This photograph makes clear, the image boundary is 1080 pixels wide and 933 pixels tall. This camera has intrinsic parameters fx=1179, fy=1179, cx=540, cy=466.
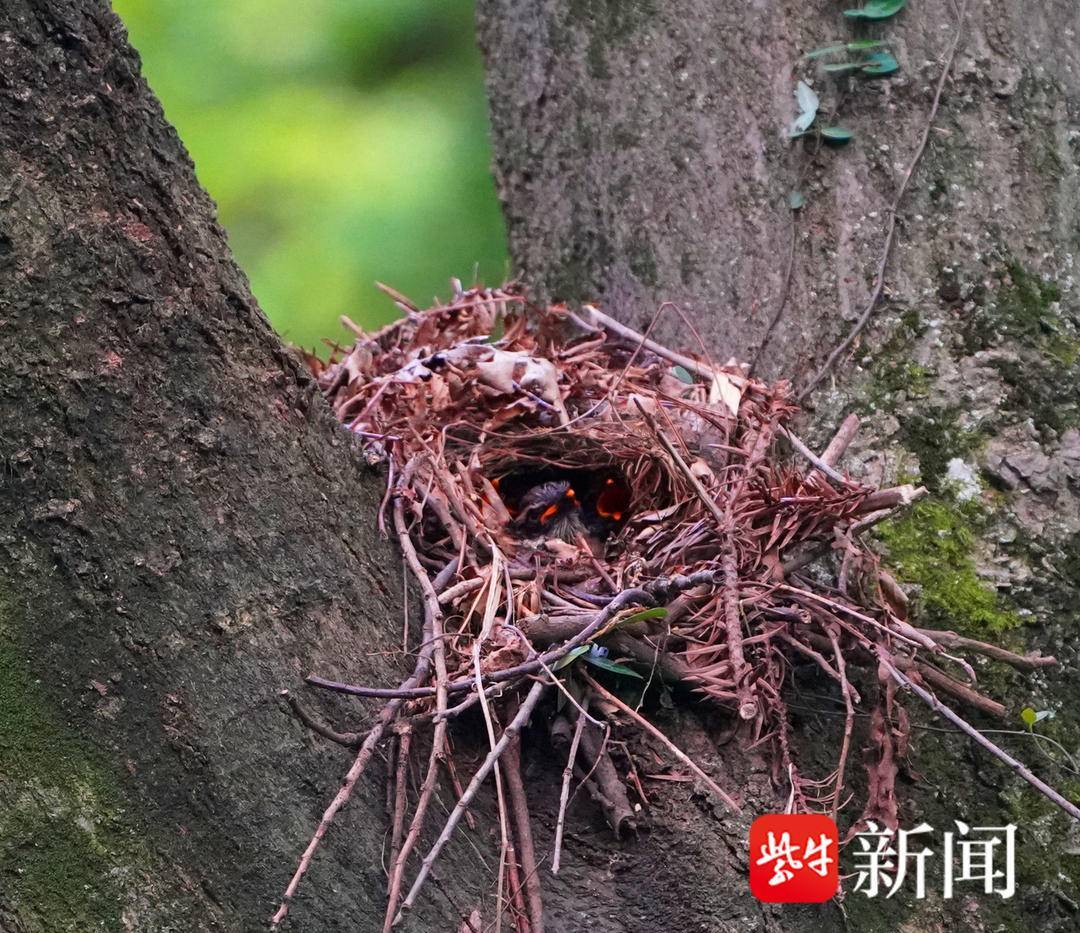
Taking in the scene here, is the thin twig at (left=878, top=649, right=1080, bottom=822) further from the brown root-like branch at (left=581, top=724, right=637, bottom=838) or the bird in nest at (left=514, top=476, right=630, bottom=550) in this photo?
the bird in nest at (left=514, top=476, right=630, bottom=550)

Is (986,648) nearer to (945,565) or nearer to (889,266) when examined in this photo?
(945,565)

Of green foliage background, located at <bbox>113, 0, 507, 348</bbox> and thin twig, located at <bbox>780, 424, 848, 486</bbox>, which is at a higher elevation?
green foliage background, located at <bbox>113, 0, 507, 348</bbox>

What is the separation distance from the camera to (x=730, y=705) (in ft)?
4.65

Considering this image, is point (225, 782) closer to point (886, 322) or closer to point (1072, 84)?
point (886, 322)

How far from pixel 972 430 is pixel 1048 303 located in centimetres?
24

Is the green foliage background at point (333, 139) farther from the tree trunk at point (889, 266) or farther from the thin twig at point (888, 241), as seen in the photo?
the thin twig at point (888, 241)

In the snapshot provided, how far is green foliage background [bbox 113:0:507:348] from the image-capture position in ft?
11.5

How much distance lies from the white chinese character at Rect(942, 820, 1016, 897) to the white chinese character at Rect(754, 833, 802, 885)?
23 centimetres

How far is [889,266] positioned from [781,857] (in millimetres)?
916

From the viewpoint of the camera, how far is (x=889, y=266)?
5.94ft

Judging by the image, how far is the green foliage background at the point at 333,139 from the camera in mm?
3512

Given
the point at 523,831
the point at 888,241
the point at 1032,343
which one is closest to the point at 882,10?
the point at 888,241

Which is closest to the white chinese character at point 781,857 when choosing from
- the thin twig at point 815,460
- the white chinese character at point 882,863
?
the white chinese character at point 882,863

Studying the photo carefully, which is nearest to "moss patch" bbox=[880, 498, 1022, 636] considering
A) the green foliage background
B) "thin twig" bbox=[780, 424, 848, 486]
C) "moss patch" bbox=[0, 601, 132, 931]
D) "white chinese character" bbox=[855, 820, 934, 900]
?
"thin twig" bbox=[780, 424, 848, 486]
